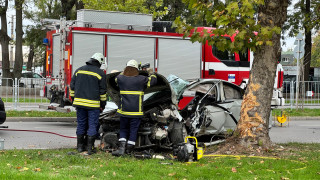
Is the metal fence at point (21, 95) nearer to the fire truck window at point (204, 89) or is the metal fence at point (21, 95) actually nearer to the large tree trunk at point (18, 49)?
the fire truck window at point (204, 89)

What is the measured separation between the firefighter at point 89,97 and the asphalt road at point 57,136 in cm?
135

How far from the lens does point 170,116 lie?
8.88 meters

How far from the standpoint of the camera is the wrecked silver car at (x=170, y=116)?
877 cm

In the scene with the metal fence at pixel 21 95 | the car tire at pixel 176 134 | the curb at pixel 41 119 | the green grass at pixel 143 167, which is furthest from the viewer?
the metal fence at pixel 21 95

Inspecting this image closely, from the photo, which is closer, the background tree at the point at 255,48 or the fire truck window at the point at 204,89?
the background tree at the point at 255,48

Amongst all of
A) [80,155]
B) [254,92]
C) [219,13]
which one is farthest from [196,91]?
[80,155]

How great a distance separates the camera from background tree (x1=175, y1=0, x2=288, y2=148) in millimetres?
8711

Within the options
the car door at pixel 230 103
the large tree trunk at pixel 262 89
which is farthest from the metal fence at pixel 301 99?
the large tree trunk at pixel 262 89

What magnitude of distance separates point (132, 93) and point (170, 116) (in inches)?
37.0

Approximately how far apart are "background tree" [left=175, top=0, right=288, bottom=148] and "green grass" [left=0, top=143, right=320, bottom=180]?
0.66 meters

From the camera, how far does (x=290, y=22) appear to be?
31719mm

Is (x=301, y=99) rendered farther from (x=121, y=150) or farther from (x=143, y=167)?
(x=143, y=167)

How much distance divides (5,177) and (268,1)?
19.0 ft

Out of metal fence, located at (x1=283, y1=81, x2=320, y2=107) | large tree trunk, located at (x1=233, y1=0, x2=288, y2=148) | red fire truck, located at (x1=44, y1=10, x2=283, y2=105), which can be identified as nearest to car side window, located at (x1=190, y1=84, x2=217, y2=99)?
large tree trunk, located at (x1=233, y1=0, x2=288, y2=148)
